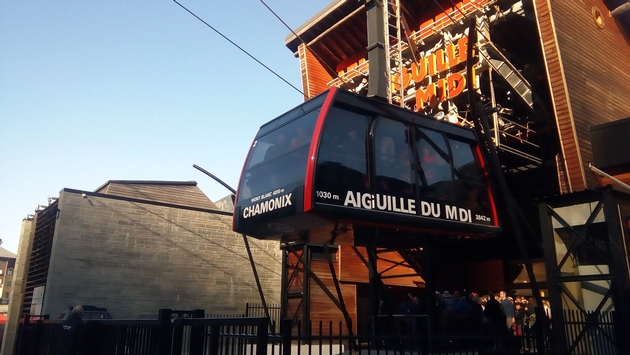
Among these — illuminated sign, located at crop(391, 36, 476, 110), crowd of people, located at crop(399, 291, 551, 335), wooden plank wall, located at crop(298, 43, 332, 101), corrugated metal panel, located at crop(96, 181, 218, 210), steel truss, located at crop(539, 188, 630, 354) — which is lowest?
crowd of people, located at crop(399, 291, 551, 335)

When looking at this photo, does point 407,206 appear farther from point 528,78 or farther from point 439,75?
point 528,78

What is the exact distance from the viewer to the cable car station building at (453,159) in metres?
7.54

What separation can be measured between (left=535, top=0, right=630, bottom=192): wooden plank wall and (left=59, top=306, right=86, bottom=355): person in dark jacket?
11.5 meters

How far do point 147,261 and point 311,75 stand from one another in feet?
33.7

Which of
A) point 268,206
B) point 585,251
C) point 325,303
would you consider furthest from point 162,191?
point 585,251

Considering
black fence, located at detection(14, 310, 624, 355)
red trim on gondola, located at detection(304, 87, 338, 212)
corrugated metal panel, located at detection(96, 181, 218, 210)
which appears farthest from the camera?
corrugated metal panel, located at detection(96, 181, 218, 210)

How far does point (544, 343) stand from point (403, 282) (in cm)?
986

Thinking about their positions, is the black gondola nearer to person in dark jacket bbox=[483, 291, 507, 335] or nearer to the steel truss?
person in dark jacket bbox=[483, 291, 507, 335]

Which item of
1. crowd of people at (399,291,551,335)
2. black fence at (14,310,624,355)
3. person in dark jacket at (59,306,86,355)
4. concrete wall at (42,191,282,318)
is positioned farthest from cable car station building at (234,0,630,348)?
concrete wall at (42,191,282,318)

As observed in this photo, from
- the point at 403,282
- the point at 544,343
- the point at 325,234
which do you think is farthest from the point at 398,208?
the point at 403,282

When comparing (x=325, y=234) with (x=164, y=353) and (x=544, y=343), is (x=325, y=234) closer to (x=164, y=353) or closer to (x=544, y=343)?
(x=164, y=353)

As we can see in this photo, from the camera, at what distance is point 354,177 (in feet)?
23.9

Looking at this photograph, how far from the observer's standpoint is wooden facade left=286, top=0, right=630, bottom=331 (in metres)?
13.3

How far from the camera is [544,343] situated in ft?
28.4
